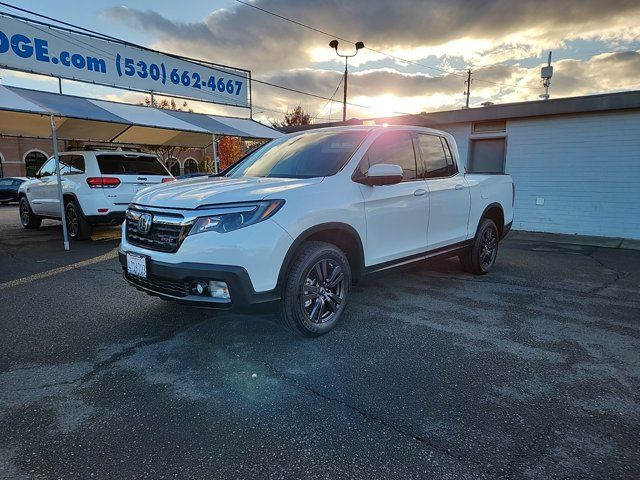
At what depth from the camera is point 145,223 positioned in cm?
329

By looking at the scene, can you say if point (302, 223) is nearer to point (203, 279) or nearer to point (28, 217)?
point (203, 279)

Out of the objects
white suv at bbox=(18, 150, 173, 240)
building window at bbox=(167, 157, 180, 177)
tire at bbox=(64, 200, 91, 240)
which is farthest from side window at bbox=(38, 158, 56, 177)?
building window at bbox=(167, 157, 180, 177)

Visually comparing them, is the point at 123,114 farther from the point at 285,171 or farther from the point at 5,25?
the point at 285,171

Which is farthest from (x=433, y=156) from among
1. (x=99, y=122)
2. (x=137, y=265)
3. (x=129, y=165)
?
(x=99, y=122)

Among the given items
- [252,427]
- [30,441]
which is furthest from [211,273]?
[30,441]

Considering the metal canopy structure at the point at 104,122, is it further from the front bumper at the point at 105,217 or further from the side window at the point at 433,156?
the side window at the point at 433,156

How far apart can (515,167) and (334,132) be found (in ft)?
28.6

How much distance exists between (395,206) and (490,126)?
359 inches

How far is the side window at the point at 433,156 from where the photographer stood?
4.59m

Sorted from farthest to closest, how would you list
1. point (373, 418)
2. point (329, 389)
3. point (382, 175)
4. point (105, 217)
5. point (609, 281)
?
point (105, 217) < point (609, 281) < point (382, 175) < point (329, 389) < point (373, 418)

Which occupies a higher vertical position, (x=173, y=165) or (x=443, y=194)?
(x=173, y=165)

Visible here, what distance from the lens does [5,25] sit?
9383mm

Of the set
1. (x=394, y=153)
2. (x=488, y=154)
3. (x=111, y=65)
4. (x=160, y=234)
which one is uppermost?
(x=111, y=65)

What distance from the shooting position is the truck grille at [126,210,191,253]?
9.92ft
